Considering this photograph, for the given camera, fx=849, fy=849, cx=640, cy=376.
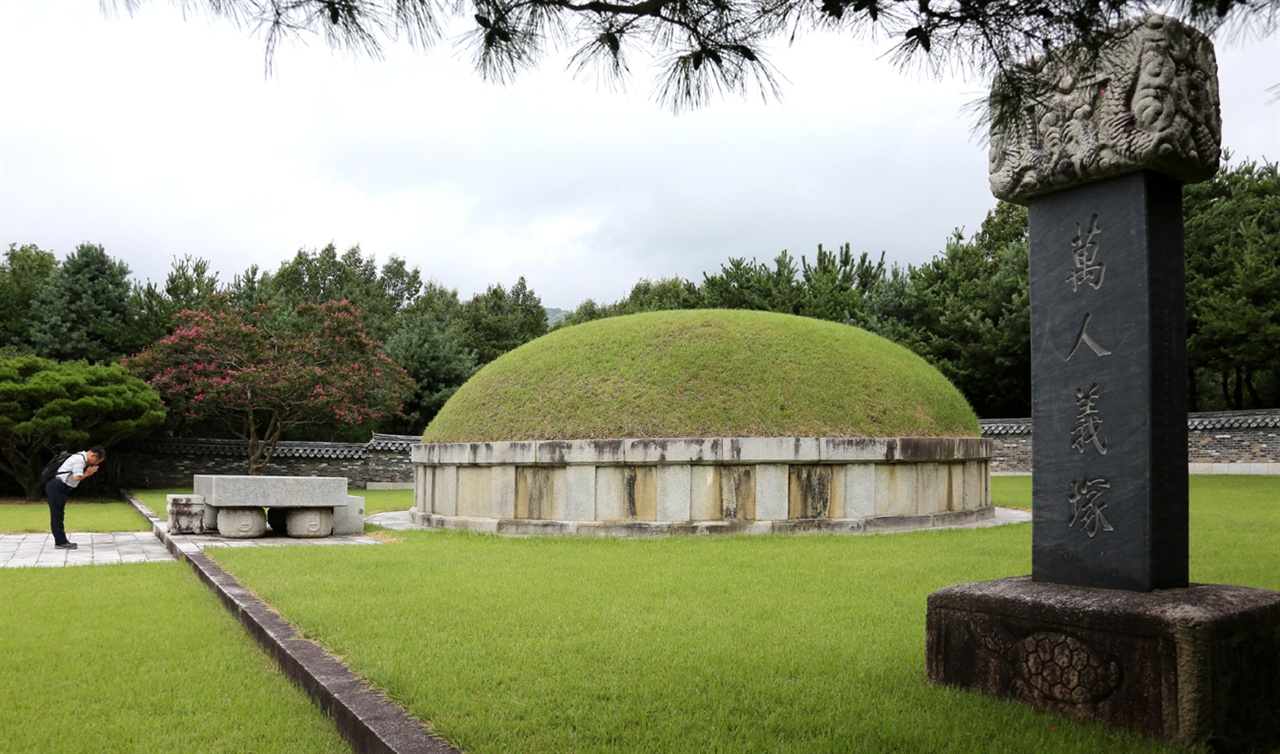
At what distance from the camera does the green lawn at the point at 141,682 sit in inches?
148

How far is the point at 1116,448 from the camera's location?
13.1ft

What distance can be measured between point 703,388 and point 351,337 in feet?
51.9

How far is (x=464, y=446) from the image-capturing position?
41.5 feet

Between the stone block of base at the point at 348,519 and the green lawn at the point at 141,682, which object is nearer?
the green lawn at the point at 141,682

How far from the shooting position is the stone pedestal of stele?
3.57m

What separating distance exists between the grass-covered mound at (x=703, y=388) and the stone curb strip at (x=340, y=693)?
634 cm

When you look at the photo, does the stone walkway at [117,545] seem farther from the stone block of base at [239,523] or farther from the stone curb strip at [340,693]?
the stone curb strip at [340,693]

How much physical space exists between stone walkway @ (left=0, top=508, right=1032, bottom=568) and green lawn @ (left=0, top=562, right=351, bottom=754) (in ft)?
8.65

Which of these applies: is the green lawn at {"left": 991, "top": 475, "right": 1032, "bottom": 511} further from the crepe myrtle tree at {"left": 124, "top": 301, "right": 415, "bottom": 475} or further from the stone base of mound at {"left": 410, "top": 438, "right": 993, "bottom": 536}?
the crepe myrtle tree at {"left": 124, "top": 301, "right": 415, "bottom": 475}

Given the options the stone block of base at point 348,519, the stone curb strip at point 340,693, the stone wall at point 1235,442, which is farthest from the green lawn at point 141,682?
the stone wall at point 1235,442

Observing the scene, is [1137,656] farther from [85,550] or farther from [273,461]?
[273,461]

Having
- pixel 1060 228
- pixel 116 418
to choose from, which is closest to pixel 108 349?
pixel 116 418

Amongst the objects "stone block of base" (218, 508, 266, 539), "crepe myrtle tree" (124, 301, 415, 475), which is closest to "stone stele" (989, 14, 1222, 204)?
"stone block of base" (218, 508, 266, 539)

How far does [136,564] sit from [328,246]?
42912 millimetres
